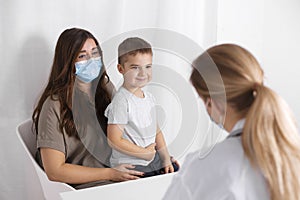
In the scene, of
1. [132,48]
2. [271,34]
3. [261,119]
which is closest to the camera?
[261,119]

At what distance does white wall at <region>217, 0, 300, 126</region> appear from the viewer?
2.53 m

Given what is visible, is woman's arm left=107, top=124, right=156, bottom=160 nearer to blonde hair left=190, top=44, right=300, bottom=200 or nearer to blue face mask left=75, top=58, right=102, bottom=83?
blue face mask left=75, top=58, right=102, bottom=83

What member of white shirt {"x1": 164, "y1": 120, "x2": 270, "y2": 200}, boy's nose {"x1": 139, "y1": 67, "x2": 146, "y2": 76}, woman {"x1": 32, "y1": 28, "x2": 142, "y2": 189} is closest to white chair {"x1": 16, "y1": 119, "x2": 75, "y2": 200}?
woman {"x1": 32, "y1": 28, "x2": 142, "y2": 189}

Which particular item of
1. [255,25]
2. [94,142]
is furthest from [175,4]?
[94,142]

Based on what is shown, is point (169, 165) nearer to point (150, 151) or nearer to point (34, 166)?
point (150, 151)

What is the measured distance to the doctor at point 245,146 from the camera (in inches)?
48.7

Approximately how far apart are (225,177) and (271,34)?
5.05ft

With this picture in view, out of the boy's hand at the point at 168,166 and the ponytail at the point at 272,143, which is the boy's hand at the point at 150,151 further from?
the ponytail at the point at 272,143

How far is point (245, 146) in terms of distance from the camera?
1247mm

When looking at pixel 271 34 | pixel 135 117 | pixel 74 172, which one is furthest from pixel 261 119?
pixel 271 34

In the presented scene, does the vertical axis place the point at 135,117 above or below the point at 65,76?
below

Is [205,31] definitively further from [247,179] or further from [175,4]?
[247,179]

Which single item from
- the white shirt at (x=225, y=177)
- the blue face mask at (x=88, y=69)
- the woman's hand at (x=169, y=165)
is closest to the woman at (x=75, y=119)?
the blue face mask at (x=88, y=69)

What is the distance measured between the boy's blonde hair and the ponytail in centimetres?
64
